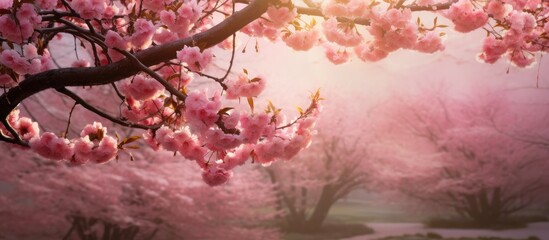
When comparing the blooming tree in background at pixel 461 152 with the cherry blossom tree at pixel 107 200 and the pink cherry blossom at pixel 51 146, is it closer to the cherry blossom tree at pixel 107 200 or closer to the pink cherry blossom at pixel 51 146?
the cherry blossom tree at pixel 107 200

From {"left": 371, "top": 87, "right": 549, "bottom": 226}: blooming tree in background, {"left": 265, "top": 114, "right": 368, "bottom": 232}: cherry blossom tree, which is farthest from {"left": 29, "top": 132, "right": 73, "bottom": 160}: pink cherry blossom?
{"left": 371, "top": 87, "right": 549, "bottom": 226}: blooming tree in background

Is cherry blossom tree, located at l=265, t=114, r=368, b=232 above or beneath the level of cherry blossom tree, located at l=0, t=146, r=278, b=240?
above

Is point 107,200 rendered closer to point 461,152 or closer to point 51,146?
point 51,146

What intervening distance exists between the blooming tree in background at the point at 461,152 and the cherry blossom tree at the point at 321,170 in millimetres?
781

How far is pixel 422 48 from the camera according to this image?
3.93m

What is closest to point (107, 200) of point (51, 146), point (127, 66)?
point (51, 146)

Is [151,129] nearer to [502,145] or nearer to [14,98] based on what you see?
[14,98]

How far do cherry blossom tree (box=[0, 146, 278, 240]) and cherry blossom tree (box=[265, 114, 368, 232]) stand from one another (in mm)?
7086

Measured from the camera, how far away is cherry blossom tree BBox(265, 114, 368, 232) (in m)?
17.2

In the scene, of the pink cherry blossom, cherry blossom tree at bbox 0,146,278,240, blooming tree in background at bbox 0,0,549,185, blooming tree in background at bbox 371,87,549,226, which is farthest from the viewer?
blooming tree in background at bbox 371,87,549,226

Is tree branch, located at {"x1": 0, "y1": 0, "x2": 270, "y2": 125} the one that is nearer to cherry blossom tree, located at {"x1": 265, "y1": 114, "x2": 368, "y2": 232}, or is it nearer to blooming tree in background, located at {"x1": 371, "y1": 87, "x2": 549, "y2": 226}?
cherry blossom tree, located at {"x1": 265, "y1": 114, "x2": 368, "y2": 232}

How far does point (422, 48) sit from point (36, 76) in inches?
113

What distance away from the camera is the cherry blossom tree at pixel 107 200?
8.64 metres

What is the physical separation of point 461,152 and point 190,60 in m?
16.6
